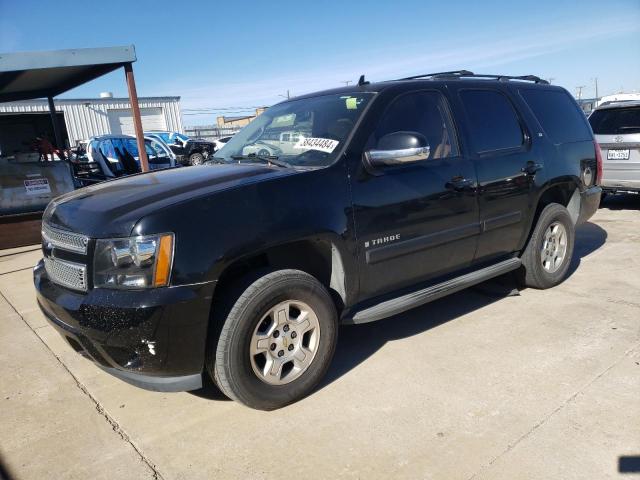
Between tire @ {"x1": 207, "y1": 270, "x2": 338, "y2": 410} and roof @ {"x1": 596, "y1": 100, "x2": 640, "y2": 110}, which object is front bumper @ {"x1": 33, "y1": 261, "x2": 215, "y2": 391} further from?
roof @ {"x1": 596, "y1": 100, "x2": 640, "y2": 110}

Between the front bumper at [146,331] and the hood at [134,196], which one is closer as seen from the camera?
the front bumper at [146,331]

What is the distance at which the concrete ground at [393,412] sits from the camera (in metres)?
2.42

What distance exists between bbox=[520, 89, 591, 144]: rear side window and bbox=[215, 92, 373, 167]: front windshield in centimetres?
202

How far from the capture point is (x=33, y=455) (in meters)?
2.63

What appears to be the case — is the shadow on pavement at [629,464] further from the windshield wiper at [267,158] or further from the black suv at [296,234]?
the windshield wiper at [267,158]

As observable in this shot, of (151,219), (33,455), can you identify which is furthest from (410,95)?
(33,455)

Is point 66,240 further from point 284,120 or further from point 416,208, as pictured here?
point 416,208

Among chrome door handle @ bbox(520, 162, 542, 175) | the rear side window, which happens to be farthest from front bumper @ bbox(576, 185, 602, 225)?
chrome door handle @ bbox(520, 162, 542, 175)

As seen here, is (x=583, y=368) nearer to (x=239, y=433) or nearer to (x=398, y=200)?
(x=398, y=200)

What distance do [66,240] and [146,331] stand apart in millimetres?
812

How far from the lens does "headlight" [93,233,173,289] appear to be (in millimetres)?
2412

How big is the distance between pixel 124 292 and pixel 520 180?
3.24 m

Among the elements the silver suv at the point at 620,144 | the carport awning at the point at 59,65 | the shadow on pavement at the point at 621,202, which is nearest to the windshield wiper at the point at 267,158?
the carport awning at the point at 59,65

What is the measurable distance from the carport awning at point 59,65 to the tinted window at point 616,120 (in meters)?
7.41
